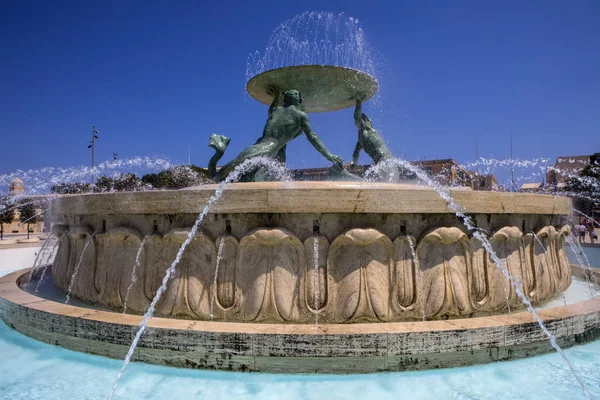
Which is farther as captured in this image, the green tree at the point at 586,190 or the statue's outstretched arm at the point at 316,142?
the green tree at the point at 586,190

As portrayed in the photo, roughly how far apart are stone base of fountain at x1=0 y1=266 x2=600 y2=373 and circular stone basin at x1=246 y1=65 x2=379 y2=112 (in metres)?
5.60

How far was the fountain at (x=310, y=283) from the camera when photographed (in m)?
3.92

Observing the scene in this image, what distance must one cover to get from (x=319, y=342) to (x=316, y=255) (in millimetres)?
1006

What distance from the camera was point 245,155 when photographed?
7.80 meters

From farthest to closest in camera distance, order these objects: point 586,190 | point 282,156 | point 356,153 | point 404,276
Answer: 1. point 586,190
2. point 356,153
3. point 282,156
4. point 404,276

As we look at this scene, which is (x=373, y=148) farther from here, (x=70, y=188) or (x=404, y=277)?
(x=70, y=188)

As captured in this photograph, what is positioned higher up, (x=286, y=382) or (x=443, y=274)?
(x=443, y=274)

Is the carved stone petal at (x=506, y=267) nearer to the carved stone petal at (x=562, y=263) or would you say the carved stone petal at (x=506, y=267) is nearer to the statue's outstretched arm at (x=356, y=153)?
the carved stone petal at (x=562, y=263)

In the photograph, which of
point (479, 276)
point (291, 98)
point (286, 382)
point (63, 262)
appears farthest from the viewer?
point (291, 98)

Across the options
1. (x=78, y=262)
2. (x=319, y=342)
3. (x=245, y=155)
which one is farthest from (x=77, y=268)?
(x=319, y=342)

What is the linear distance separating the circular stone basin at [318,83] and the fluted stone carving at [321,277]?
4666mm

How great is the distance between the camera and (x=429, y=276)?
473cm

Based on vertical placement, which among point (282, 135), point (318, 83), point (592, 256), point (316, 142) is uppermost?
point (318, 83)

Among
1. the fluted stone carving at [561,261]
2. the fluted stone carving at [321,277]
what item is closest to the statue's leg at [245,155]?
the fluted stone carving at [321,277]
